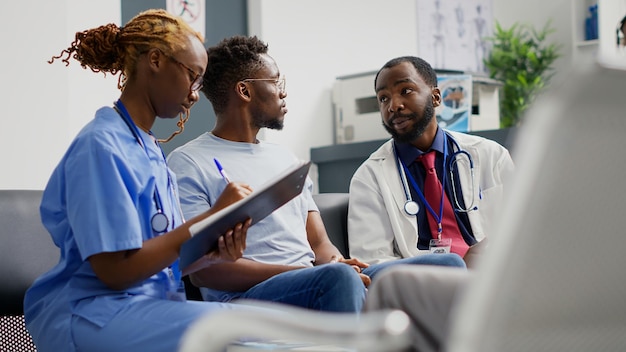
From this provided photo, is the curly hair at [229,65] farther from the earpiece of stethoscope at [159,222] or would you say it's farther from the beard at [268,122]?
the earpiece of stethoscope at [159,222]

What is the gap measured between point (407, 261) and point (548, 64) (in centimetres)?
457

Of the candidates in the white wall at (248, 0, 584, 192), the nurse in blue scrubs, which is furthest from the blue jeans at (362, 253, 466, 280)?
the white wall at (248, 0, 584, 192)

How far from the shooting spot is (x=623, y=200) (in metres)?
0.84

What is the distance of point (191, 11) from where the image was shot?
446 centimetres

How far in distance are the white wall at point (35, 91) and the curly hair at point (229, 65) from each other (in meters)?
1.09

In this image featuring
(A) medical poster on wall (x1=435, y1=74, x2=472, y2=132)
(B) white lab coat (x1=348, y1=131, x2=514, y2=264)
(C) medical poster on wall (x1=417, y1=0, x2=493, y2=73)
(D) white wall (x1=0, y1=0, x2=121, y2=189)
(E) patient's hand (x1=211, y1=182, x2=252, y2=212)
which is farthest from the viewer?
(C) medical poster on wall (x1=417, y1=0, x2=493, y2=73)

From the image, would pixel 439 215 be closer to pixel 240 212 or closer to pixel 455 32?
pixel 240 212

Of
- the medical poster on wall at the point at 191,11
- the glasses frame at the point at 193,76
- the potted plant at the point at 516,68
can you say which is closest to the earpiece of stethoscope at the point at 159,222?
the glasses frame at the point at 193,76

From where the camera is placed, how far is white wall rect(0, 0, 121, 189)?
3299mm

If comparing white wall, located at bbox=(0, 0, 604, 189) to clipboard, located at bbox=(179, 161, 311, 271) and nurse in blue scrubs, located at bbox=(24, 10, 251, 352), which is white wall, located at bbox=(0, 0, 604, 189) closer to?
clipboard, located at bbox=(179, 161, 311, 271)

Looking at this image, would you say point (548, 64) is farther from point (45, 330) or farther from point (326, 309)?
point (45, 330)

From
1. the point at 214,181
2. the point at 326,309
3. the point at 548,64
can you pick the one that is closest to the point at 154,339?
the point at 326,309

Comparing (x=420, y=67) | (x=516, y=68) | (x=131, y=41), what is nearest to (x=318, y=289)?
(x=131, y=41)

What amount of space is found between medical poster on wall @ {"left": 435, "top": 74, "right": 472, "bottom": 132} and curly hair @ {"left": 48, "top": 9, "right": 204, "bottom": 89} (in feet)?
9.96
